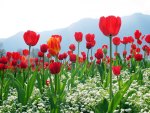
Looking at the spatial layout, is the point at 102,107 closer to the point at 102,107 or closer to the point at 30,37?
the point at 102,107

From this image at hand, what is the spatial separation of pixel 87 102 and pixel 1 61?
186cm

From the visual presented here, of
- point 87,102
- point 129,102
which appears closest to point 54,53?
point 87,102

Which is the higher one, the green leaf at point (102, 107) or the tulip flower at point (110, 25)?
the tulip flower at point (110, 25)

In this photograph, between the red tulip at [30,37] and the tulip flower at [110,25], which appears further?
the red tulip at [30,37]

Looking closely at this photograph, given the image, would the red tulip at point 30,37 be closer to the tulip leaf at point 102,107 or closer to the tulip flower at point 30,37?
the tulip flower at point 30,37

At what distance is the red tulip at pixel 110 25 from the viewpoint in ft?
15.1

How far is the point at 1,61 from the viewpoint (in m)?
6.95

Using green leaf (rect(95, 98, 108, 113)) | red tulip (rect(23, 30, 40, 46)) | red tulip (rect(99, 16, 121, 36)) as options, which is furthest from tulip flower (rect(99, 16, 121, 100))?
red tulip (rect(23, 30, 40, 46))

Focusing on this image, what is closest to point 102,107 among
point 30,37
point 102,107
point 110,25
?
point 102,107

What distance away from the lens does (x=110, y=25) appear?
462cm

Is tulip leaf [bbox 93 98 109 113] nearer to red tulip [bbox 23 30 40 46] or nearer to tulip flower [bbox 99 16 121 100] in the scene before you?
tulip flower [bbox 99 16 121 100]

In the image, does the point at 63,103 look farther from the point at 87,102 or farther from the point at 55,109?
the point at 55,109

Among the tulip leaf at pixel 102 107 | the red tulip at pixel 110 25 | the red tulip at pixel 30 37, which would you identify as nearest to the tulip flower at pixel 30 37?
the red tulip at pixel 30 37

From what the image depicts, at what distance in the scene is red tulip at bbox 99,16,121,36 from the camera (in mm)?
4605
